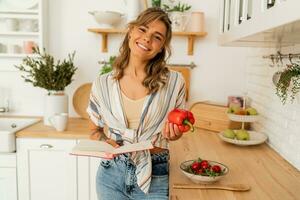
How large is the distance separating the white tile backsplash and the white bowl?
97cm

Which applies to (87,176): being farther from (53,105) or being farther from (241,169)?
(241,169)

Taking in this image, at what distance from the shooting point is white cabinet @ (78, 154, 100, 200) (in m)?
1.97

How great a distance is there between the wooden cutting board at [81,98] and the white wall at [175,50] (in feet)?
0.22

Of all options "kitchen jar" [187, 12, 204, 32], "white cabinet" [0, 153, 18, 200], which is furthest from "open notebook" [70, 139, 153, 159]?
"kitchen jar" [187, 12, 204, 32]

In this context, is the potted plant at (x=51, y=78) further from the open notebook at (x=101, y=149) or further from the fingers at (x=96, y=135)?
the open notebook at (x=101, y=149)

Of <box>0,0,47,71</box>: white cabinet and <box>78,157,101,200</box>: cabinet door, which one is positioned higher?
<box>0,0,47,71</box>: white cabinet

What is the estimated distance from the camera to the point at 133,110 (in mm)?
1262

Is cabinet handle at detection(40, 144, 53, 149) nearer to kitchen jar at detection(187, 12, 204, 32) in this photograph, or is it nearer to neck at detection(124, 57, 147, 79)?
neck at detection(124, 57, 147, 79)

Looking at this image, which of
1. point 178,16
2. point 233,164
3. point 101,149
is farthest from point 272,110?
point 101,149

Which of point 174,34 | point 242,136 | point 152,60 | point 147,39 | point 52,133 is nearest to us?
point 147,39

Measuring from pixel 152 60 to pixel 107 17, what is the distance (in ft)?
3.25

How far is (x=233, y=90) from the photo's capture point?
236cm

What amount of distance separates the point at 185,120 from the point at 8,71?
69.0 inches

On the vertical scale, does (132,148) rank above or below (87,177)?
above
